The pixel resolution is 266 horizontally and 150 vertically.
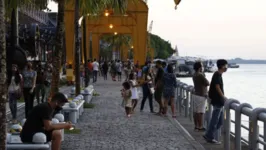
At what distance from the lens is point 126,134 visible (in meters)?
11.5

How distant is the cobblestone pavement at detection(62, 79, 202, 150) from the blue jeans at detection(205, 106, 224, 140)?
43cm

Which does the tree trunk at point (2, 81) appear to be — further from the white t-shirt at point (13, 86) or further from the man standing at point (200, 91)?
the white t-shirt at point (13, 86)

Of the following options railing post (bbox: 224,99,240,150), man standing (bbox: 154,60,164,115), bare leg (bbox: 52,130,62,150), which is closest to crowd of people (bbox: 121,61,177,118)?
man standing (bbox: 154,60,164,115)

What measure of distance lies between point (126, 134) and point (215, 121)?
2.37 meters

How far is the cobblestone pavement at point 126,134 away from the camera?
32.7ft

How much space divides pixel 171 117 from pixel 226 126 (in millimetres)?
5996

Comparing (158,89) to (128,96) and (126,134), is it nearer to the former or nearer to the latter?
(128,96)

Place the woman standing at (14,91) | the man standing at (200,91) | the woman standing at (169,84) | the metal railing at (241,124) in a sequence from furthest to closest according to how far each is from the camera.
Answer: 1. the woman standing at (169,84)
2. the woman standing at (14,91)
3. the man standing at (200,91)
4. the metal railing at (241,124)

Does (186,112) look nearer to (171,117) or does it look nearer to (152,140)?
(171,117)

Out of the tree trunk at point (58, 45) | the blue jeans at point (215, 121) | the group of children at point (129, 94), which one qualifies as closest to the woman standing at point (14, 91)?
the tree trunk at point (58, 45)

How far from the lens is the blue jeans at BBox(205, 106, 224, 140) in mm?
10047

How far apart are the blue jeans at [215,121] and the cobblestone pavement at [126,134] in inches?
16.8

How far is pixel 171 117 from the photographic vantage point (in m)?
15.1

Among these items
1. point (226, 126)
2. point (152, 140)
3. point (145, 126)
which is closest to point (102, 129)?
point (145, 126)
